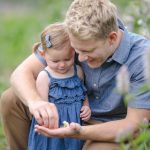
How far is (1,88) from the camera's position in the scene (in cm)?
746

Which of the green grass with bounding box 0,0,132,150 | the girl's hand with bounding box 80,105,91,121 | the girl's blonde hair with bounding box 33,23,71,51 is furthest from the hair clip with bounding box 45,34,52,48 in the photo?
the green grass with bounding box 0,0,132,150

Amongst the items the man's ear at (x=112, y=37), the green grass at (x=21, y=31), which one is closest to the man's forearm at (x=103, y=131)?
the man's ear at (x=112, y=37)

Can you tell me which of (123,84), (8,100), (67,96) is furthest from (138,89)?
(8,100)

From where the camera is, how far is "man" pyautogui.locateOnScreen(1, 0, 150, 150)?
506 cm

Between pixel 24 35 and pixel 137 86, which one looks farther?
pixel 24 35

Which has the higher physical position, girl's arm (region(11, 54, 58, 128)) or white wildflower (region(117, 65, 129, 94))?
white wildflower (region(117, 65, 129, 94))

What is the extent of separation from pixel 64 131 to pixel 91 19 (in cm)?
66

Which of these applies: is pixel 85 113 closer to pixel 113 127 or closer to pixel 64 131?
pixel 113 127

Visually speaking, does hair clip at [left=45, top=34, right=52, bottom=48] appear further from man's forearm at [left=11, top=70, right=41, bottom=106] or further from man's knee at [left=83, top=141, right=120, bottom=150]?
man's knee at [left=83, top=141, right=120, bottom=150]

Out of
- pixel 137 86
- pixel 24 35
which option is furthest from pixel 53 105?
pixel 24 35

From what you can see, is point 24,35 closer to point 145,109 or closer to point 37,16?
point 37,16

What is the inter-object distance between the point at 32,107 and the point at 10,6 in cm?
963

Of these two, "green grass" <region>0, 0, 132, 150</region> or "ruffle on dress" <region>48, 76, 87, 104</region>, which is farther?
"green grass" <region>0, 0, 132, 150</region>

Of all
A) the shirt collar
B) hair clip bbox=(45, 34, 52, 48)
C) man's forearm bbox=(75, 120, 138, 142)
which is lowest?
man's forearm bbox=(75, 120, 138, 142)
